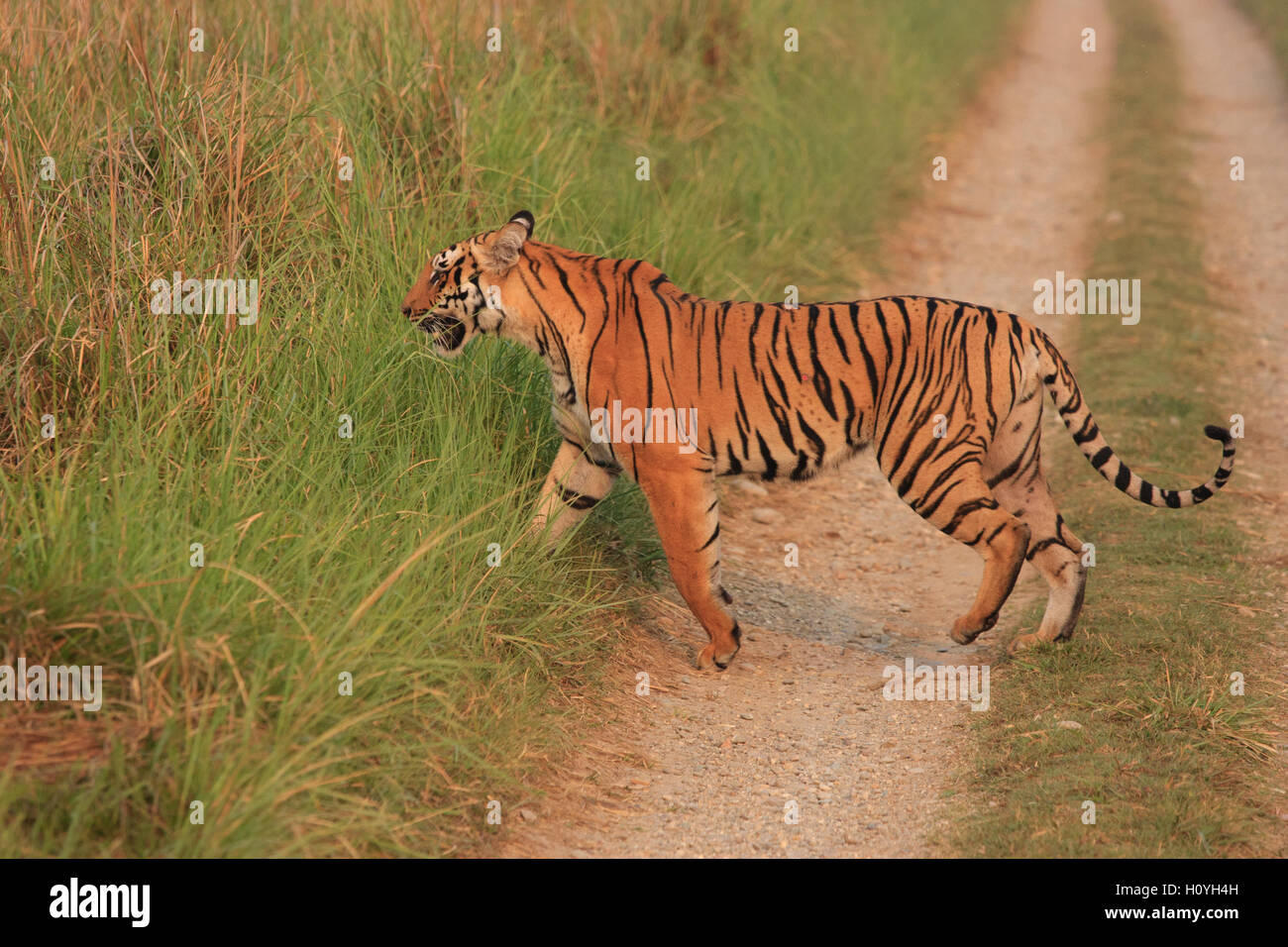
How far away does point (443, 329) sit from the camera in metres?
5.05

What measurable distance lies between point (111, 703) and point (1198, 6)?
21618 millimetres

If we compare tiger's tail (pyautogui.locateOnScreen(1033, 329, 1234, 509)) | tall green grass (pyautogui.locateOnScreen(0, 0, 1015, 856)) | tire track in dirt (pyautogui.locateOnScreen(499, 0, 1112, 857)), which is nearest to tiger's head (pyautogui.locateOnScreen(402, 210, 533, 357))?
tall green grass (pyautogui.locateOnScreen(0, 0, 1015, 856))

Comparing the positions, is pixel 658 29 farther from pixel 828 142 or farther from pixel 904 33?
pixel 904 33

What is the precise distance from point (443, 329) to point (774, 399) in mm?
1321

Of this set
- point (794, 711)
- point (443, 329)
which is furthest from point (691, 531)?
point (443, 329)

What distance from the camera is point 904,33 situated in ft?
44.9

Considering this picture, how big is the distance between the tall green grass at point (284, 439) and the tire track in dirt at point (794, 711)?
264mm

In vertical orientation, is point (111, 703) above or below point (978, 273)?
below

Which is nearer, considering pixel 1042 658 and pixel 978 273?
pixel 1042 658

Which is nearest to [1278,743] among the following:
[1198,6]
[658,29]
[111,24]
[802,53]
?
[111,24]

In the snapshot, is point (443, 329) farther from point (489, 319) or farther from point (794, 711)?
point (794, 711)

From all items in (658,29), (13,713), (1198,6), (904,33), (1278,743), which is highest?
(1198,6)

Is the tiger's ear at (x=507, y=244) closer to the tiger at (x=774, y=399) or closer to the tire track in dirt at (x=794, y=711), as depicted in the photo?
the tiger at (x=774, y=399)

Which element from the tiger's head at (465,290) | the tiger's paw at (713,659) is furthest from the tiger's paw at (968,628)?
the tiger's head at (465,290)
